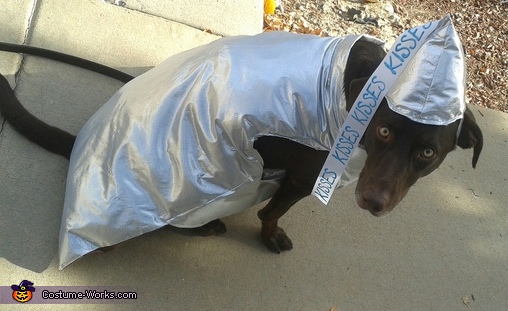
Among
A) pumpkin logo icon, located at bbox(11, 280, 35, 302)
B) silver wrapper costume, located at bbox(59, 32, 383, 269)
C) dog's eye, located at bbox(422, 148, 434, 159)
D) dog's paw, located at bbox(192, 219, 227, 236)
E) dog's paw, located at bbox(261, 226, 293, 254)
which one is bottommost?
pumpkin logo icon, located at bbox(11, 280, 35, 302)

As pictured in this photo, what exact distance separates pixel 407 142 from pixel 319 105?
36 centimetres

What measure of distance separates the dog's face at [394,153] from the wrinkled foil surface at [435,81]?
5.9 inches

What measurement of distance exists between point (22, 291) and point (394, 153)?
5.38ft

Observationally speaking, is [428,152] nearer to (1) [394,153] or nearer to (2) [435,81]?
(1) [394,153]

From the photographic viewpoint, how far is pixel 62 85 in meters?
2.90

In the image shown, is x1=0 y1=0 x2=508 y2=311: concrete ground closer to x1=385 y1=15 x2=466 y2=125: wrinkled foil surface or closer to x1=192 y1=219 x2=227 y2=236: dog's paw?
x1=192 y1=219 x2=227 y2=236: dog's paw

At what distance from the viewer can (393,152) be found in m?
1.98

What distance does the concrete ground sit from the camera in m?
2.40

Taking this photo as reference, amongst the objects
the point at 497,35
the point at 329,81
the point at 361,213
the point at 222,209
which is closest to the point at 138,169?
the point at 222,209

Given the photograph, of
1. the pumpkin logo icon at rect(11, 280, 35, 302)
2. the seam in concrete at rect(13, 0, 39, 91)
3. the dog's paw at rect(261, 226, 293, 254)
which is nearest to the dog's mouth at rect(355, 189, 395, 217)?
the dog's paw at rect(261, 226, 293, 254)

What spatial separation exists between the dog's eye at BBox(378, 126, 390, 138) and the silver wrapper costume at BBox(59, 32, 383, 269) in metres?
0.16

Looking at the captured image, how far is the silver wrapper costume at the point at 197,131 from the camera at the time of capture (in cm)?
197

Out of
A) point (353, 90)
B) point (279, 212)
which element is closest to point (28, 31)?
point (279, 212)

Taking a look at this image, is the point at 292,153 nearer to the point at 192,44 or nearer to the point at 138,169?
the point at 138,169
